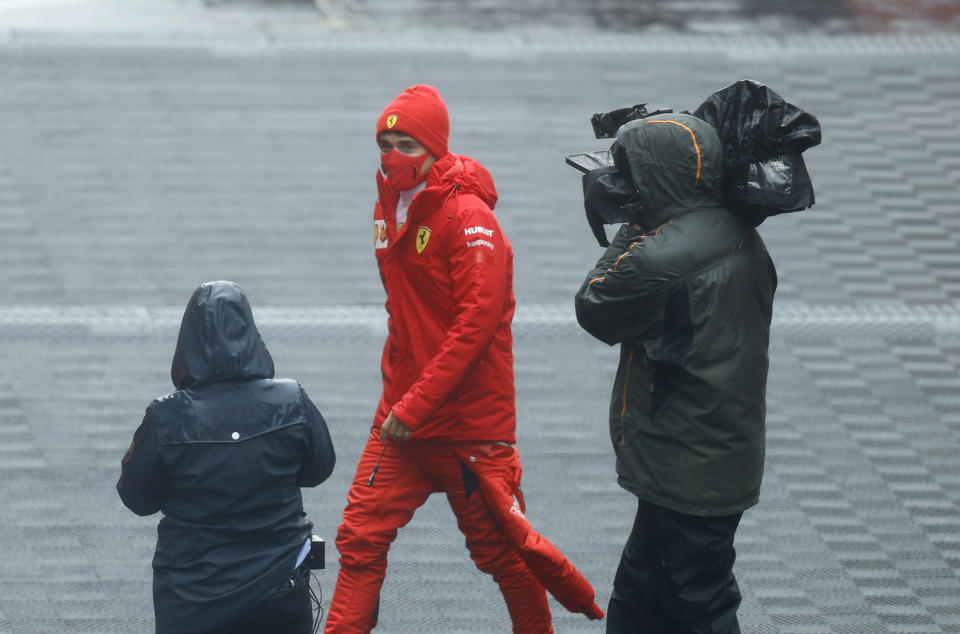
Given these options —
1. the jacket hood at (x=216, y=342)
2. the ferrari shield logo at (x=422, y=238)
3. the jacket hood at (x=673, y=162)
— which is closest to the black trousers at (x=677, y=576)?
the jacket hood at (x=673, y=162)

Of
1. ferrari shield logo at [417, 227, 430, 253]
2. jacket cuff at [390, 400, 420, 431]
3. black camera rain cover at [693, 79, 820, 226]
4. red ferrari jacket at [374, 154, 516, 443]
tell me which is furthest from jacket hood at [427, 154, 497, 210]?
black camera rain cover at [693, 79, 820, 226]

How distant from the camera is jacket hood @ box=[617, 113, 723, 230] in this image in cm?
351

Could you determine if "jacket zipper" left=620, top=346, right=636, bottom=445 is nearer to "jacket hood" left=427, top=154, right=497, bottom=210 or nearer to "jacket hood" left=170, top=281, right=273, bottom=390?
"jacket hood" left=427, top=154, right=497, bottom=210

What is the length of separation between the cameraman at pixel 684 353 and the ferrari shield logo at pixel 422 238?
1.88ft

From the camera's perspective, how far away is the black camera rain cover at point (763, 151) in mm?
3467

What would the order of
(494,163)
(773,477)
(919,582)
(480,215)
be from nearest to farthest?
(480,215)
(919,582)
(773,477)
(494,163)

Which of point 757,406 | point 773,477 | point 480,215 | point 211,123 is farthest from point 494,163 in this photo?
point 757,406

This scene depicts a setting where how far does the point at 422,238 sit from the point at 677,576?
3.97 ft

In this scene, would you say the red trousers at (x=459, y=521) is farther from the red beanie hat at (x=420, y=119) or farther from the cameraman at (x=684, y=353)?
the red beanie hat at (x=420, y=119)

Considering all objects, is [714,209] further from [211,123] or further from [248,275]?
[211,123]

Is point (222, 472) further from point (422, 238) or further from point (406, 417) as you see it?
point (422, 238)

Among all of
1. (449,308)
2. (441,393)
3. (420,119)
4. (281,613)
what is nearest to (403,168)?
(420,119)

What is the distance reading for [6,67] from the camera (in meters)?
7.52

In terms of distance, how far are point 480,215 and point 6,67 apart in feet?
14.9
